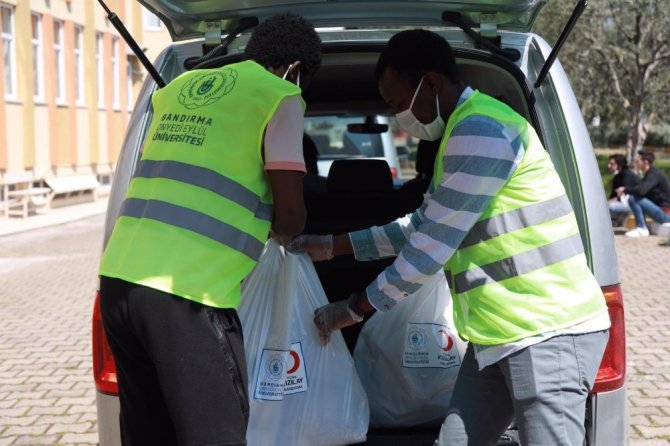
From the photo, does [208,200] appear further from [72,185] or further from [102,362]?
[72,185]

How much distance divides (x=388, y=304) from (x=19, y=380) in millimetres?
4100

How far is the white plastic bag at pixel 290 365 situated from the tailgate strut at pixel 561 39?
0.97m

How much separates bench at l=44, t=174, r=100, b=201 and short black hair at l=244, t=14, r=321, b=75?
57.7ft

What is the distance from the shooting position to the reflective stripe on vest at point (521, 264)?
236cm

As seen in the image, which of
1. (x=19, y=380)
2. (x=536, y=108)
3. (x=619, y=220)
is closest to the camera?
(x=536, y=108)

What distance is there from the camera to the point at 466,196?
7.70ft

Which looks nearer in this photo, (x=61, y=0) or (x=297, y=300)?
(x=297, y=300)

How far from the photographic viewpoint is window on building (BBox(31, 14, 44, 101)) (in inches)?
821

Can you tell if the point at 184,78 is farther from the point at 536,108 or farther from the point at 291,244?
the point at 536,108

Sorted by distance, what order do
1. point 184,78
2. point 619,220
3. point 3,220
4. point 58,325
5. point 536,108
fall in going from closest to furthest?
point 184,78, point 536,108, point 58,325, point 619,220, point 3,220

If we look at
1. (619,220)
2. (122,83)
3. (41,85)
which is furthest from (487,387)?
(122,83)

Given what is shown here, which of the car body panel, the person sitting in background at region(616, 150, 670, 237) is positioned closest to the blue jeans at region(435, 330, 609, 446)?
the car body panel

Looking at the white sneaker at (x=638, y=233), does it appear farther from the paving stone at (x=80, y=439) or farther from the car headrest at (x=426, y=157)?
the paving stone at (x=80, y=439)

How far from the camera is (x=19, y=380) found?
5906mm
